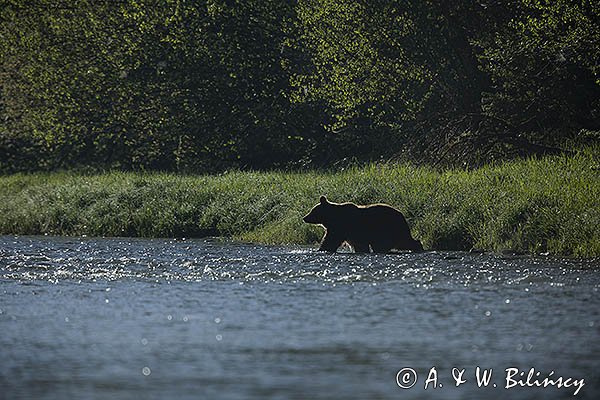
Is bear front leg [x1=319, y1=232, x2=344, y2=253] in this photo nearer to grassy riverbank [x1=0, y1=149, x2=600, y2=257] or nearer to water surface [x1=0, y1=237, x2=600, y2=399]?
water surface [x1=0, y1=237, x2=600, y2=399]

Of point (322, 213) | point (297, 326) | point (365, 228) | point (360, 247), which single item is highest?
point (297, 326)

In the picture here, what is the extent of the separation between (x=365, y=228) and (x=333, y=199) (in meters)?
5.16

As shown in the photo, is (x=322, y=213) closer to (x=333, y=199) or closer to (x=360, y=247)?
(x=360, y=247)

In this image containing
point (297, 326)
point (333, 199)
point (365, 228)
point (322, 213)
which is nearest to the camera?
point (297, 326)

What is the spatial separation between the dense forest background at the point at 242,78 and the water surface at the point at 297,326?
43.3 feet

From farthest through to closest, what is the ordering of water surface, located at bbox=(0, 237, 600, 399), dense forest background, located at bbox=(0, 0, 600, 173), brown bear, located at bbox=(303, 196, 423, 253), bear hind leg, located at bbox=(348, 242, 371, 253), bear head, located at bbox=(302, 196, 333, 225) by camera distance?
dense forest background, located at bbox=(0, 0, 600, 173)
bear head, located at bbox=(302, 196, 333, 225)
bear hind leg, located at bbox=(348, 242, 371, 253)
brown bear, located at bbox=(303, 196, 423, 253)
water surface, located at bbox=(0, 237, 600, 399)

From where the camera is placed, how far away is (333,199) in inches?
1040

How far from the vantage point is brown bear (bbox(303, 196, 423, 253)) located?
2119 centimetres

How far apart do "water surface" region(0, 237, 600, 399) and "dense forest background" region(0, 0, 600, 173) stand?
1321 cm

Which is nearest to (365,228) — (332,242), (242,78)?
(332,242)

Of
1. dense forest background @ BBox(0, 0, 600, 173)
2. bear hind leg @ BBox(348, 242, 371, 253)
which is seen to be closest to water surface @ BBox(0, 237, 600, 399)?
bear hind leg @ BBox(348, 242, 371, 253)

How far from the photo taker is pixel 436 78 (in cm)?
3375

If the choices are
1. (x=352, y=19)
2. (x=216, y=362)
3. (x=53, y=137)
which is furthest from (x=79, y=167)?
(x=216, y=362)

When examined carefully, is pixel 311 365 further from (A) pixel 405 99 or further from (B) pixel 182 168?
(B) pixel 182 168
